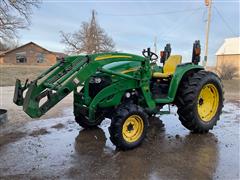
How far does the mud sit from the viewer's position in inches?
154

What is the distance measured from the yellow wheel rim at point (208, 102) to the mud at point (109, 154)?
400 millimetres

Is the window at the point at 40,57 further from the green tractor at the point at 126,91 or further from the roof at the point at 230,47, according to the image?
the green tractor at the point at 126,91

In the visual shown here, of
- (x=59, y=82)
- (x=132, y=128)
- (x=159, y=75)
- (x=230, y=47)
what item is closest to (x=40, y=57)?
(x=230, y=47)

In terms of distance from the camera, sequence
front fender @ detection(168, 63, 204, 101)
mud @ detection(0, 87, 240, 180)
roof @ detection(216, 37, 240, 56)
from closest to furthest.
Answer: mud @ detection(0, 87, 240, 180) < front fender @ detection(168, 63, 204, 101) < roof @ detection(216, 37, 240, 56)

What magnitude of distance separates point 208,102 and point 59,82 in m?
3.55

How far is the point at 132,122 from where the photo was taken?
4.94 meters

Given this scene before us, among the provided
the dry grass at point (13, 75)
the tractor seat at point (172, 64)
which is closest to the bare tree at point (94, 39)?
the dry grass at point (13, 75)

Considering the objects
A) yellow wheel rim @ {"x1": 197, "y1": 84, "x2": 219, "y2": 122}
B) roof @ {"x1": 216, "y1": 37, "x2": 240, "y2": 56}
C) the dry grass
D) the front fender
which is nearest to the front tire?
the front fender

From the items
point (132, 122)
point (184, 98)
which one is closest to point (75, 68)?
point (132, 122)

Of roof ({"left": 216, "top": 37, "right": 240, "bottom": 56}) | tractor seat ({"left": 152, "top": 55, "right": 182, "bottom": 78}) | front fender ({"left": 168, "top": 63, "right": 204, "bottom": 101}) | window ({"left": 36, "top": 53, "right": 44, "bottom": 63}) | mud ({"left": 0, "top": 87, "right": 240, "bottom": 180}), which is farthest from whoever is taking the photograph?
window ({"left": 36, "top": 53, "right": 44, "bottom": 63})

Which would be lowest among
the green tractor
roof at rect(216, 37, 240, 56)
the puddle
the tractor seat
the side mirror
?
the puddle

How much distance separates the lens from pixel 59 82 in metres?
4.40

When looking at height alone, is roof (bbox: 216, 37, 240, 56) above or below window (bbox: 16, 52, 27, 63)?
above

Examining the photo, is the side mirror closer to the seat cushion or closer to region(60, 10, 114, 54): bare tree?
the seat cushion
